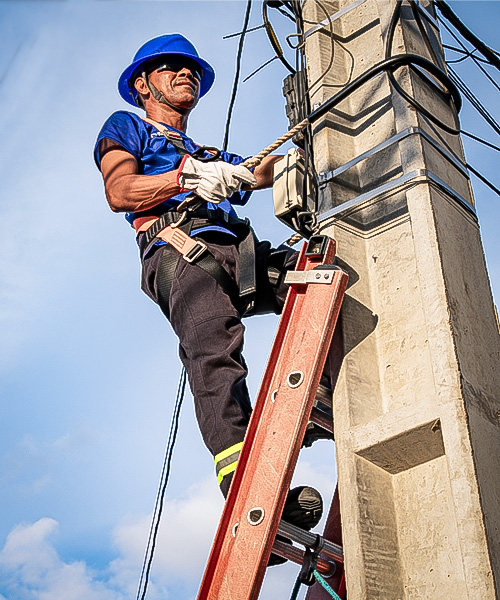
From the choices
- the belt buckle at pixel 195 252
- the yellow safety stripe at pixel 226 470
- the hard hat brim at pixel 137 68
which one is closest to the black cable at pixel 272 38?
the hard hat brim at pixel 137 68

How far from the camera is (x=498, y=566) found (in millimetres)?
2379

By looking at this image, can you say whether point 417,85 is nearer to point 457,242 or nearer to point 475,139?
point 457,242

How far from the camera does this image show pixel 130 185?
11.9 feet

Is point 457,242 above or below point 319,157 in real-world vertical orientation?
below

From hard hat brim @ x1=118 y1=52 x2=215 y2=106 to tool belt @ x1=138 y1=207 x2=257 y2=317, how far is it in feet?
3.73

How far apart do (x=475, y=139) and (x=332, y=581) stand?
255 centimetres

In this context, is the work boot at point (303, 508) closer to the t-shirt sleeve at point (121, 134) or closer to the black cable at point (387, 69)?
the black cable at point (387, 69)

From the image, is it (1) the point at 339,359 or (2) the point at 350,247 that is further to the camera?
(2) the point at 350,247

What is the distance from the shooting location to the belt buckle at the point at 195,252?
3.50m

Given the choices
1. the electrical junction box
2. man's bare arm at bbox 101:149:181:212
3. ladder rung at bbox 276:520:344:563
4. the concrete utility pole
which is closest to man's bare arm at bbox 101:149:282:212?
man's bare arm at bbox 101:149:181:212

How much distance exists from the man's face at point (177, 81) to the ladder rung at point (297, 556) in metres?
2.44

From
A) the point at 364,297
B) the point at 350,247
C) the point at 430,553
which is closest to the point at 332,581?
the point at 430,553

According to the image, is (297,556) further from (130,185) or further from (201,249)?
Result: (130,185)

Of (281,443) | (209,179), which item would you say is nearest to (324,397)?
(281,443)
